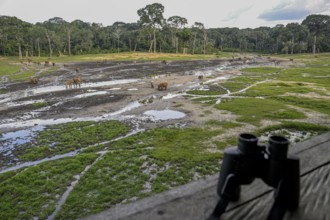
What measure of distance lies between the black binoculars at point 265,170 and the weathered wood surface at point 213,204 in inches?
3.7

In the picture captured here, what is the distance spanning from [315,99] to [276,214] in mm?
22998

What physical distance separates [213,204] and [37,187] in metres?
8.37

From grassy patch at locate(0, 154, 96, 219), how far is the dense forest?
6221cm

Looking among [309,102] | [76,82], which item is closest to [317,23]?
[309,102]

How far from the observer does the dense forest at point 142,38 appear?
67969 mm

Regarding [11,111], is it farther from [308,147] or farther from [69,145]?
[308,147]

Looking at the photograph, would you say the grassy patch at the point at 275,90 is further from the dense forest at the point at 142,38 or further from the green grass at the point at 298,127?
the dense forest at the point at 142,38

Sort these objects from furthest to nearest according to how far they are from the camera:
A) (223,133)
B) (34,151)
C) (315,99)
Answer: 1. (315,99)
2. (223,133)
3. (34,151)

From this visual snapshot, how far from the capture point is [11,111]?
19.5 m

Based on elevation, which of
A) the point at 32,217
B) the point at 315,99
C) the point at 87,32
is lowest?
the point at 32,217

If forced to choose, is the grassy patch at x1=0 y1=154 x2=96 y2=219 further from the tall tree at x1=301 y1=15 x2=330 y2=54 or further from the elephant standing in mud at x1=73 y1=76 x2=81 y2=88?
the tall tree at x1=301 y1=15 x2=330 y2=54

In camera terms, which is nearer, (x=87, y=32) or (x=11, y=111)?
(x=11, y=111)

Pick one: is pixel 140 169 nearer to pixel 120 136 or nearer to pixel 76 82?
pixel 120 136


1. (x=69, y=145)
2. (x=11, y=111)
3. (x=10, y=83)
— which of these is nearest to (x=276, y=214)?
(x=69, y=145)
